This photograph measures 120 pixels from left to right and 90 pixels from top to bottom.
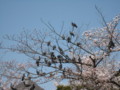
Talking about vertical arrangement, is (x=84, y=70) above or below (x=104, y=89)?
above

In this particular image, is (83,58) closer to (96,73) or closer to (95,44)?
(95,44)

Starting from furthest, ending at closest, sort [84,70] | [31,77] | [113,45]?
[84,70], [113,45], [31,77]

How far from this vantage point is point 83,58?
9.96m

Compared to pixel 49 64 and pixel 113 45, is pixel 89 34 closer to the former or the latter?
pixel 113 45

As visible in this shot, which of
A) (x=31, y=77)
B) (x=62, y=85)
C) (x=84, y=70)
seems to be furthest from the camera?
(x=62, y=85)

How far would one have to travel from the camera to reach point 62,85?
48.1ft

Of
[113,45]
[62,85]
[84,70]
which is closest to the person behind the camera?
[113,45]

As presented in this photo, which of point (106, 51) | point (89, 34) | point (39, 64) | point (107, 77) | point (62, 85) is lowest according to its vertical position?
point (62, 85)

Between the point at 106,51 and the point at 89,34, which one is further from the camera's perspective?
the point at 89,34

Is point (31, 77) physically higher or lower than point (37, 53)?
lower

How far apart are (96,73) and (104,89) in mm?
1748

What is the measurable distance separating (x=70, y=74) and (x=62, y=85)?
6.94m

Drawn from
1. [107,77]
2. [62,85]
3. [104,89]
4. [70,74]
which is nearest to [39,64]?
[70,74]

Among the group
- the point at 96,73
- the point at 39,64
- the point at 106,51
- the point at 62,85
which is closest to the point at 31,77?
the point at 39,64
